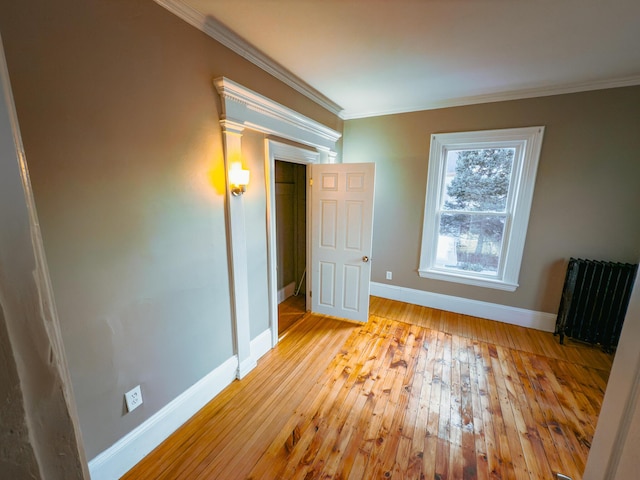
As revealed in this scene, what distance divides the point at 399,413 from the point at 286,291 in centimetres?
232

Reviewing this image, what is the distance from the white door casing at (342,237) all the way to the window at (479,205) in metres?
0.99

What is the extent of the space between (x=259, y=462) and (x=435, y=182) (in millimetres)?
3234

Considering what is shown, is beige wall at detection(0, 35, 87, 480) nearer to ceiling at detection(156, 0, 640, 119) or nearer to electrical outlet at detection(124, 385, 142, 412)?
electrical outlet at detection(124, 385, 142, 412)

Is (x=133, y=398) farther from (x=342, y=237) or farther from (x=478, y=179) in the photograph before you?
(x=478, y=179)

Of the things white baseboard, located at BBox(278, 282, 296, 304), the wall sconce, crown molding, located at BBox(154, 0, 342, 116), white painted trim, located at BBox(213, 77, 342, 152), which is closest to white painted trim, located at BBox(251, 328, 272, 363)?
white baseboard, located at BBox(278, 282, 296, 304)

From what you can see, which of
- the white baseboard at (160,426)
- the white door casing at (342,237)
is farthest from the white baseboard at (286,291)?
the white baseboard at (160,426)

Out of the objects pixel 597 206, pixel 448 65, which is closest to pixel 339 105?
pixel 448 65

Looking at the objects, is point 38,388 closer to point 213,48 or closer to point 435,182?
point 213,48

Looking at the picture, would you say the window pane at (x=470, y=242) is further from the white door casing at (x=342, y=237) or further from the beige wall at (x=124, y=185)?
the beige wall at (x=124, y=185)

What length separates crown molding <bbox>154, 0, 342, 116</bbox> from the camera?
5.01 ft

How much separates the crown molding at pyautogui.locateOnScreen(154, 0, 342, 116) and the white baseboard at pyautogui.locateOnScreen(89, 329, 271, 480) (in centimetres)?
237

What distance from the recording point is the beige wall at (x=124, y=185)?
1.13 metres

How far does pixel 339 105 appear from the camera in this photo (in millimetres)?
3279

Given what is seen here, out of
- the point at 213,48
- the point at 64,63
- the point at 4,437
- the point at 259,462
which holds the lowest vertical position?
the point at 259,462
